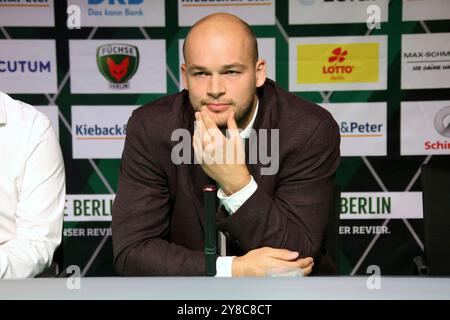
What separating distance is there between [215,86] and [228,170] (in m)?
0.21

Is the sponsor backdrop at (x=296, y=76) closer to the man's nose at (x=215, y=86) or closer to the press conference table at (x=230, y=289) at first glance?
the man's nose at (x=215, y=86)

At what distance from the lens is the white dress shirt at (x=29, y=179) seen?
1536mm

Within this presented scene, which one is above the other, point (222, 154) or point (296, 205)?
point (222, 154)

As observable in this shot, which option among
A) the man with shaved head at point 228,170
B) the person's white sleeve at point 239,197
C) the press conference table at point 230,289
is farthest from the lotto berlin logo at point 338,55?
the press conference table at point 230,289

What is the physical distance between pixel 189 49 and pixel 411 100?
1.66 meters

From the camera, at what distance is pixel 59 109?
9.16ft

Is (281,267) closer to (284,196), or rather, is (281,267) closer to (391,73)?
(284,196)

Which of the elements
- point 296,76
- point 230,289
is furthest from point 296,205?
point 296,76

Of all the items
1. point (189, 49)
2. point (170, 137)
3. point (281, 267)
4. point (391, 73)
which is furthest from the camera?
point (391, 73)

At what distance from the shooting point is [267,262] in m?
1.27

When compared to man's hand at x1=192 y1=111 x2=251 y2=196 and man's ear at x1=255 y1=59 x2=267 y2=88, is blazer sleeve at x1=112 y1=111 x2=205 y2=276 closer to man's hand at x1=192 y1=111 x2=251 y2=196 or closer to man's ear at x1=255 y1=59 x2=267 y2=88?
man's hand at x1=192 y1=111 x2=251 y2=196

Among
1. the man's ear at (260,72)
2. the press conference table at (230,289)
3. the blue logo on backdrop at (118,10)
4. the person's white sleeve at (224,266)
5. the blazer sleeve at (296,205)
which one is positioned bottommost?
the person's white sleeve at (224,266)

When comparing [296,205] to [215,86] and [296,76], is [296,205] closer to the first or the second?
[215,86]

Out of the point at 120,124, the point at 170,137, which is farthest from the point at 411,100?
the point at 170,137
